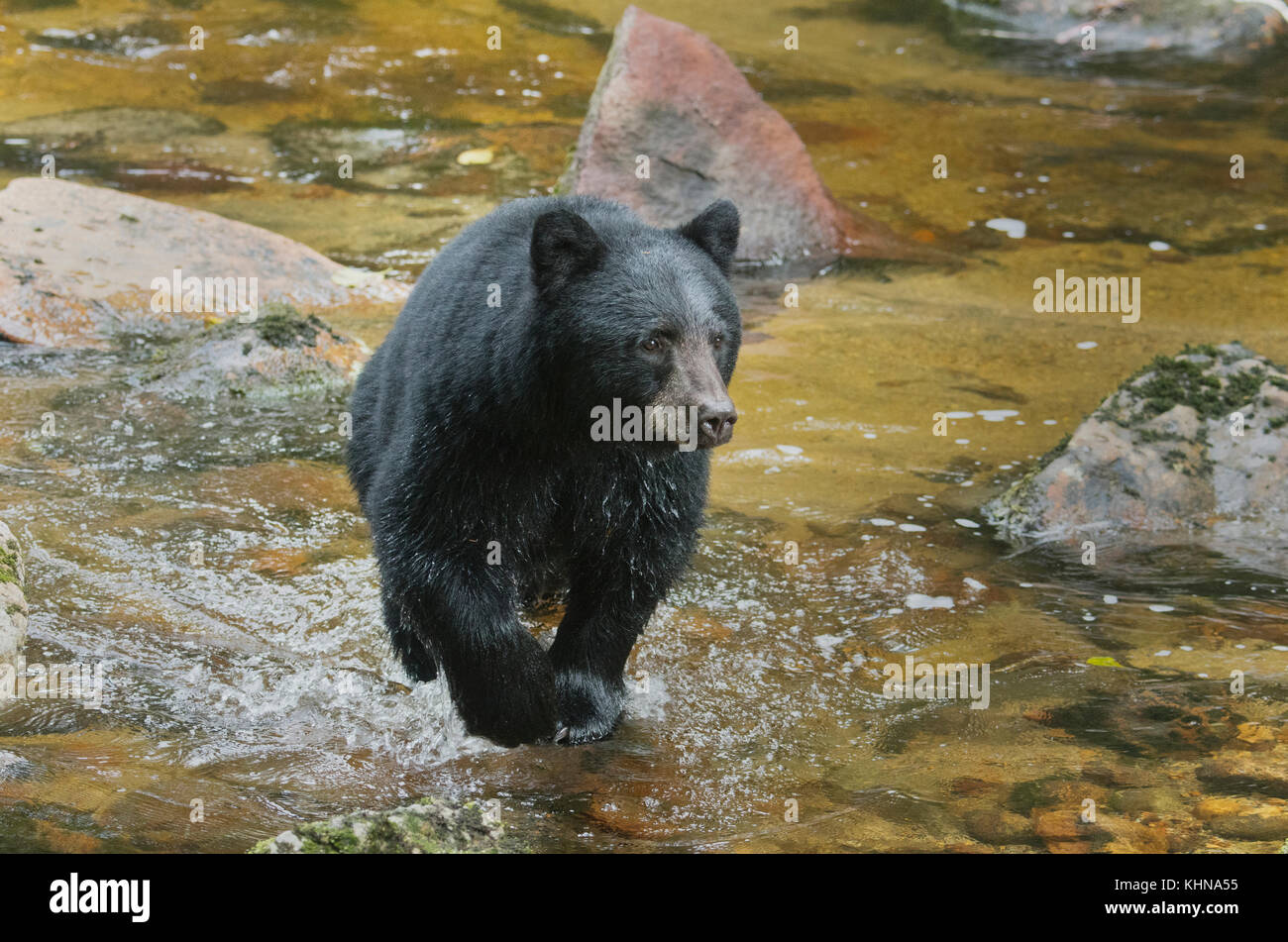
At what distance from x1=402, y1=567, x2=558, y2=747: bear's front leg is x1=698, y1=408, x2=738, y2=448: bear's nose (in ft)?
3.44

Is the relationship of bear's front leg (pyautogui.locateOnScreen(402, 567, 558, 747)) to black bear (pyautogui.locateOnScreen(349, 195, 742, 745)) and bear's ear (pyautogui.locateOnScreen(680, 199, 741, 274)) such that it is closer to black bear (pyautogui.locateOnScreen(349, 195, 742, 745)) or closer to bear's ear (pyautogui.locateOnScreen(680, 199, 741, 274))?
black bear (pyautogui.locateOnScreen(349, 195, 742, 745))

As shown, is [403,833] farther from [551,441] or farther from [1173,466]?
[1173,466]

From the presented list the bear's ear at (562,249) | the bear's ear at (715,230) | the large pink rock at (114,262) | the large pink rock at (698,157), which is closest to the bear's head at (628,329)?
the bear's ear at (562,249)

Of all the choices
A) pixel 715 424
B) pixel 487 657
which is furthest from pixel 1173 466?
pixel 487 657

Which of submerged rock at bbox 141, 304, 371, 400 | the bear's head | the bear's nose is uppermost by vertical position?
the bear's head

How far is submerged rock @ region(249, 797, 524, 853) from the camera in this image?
3107 mm

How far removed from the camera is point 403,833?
324 centimetres

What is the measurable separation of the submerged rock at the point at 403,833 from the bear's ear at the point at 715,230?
2057 millimetres

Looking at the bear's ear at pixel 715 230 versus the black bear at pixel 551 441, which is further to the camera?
the bear's ear at pixel 715 230

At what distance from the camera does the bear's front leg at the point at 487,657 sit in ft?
15.0

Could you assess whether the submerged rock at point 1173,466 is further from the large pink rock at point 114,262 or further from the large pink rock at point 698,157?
the large pink rock at point 114,262

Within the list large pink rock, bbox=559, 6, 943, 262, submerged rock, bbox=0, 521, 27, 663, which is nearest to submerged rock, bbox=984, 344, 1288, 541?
submerged rock, bbox=0, 521, 27, 663

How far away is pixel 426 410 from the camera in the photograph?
4.50m

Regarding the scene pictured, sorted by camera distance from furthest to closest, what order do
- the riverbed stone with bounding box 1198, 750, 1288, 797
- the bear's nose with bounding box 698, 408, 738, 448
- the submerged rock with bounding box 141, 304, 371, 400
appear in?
the submerged rock with bounding box 141, 304, 371, 400
the riverbed stone with bounding box 1198, 750, 1288, 797
the bear's nose with bounding box 698, 408, 738, 448
